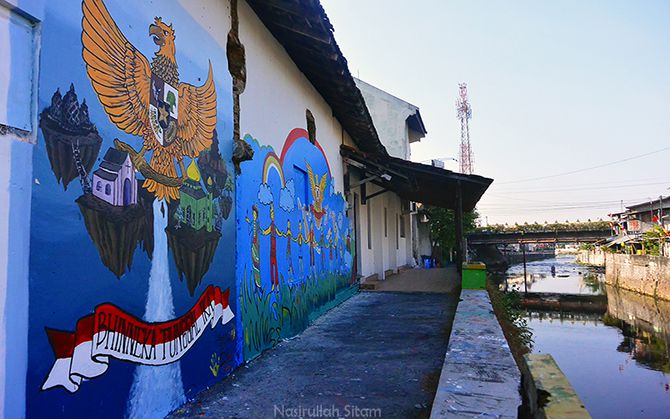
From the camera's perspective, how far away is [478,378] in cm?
346

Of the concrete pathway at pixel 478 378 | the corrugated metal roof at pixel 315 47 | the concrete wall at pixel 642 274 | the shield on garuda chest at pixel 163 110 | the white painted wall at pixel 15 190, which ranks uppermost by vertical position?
the corrugated metal roof at pixel 315 47

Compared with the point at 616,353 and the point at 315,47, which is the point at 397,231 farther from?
the point at 315,47

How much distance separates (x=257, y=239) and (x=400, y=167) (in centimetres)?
651

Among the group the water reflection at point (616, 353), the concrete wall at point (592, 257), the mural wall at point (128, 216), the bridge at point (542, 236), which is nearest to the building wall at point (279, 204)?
the mural wall at point (128, 216)

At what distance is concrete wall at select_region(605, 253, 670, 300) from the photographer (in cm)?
2264

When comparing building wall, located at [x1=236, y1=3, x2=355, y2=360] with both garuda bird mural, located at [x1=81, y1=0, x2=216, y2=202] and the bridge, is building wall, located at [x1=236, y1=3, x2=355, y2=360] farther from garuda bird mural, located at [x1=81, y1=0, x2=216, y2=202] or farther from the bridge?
Answer: the bridge

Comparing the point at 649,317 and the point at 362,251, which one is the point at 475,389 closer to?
the point at 362,251

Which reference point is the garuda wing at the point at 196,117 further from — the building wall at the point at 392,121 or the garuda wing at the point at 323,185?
the building wall at the point at 392,121

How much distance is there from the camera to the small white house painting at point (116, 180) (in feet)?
8.68

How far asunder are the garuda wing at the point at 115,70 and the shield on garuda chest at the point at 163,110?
7cm

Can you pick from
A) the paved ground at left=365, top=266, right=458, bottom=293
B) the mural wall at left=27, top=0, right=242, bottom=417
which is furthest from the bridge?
the mural wall at left=27, top=0, right=242, bottom=417

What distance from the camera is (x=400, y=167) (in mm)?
10922

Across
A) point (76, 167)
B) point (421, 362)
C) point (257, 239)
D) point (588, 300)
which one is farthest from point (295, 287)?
point (588, 300)

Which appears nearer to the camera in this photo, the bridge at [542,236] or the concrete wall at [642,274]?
the concrete wall at [642,274]
